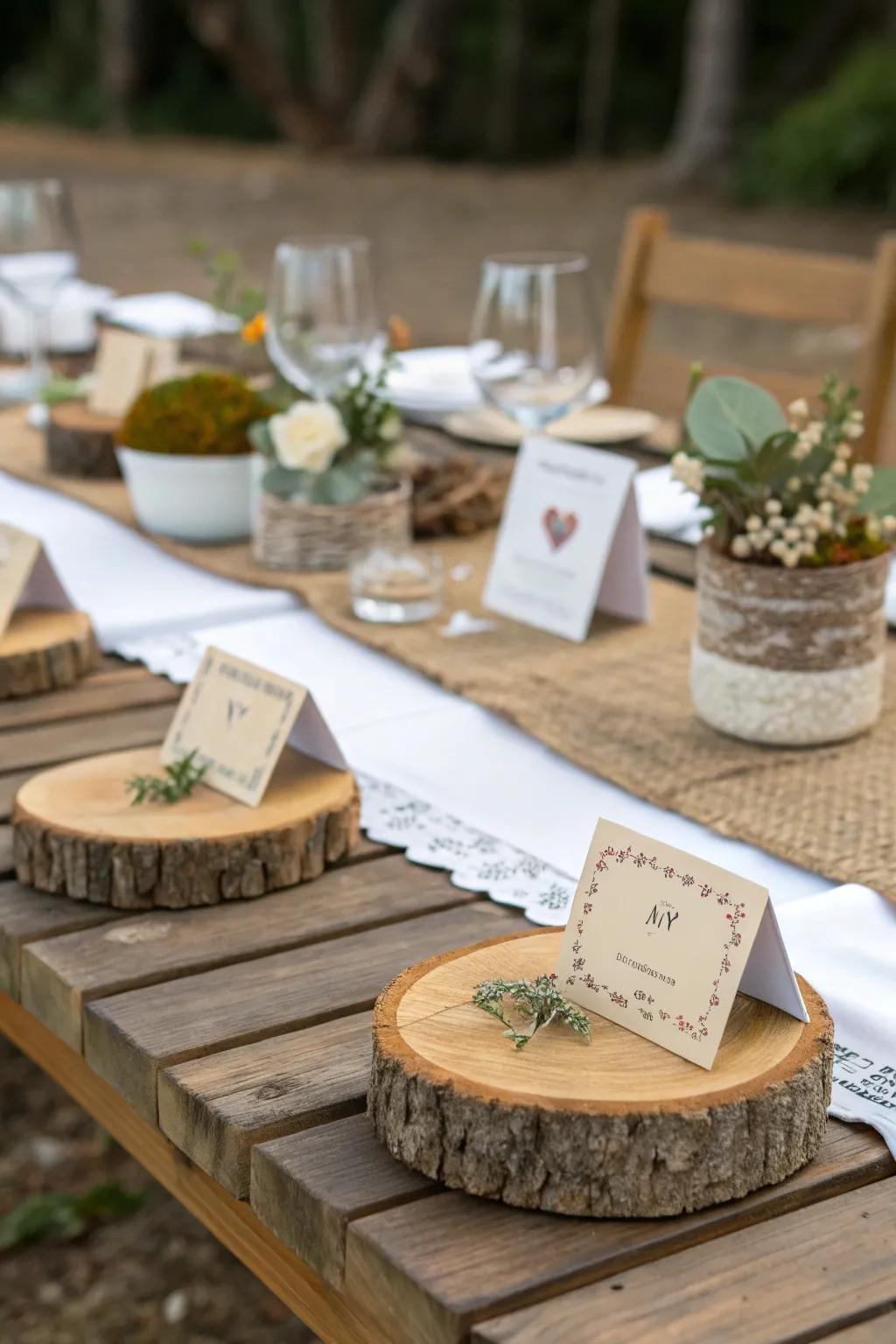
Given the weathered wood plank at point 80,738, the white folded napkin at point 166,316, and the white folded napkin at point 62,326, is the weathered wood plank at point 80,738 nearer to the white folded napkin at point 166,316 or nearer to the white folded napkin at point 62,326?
the white folded napkin at point 166,316

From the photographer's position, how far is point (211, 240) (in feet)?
27.6

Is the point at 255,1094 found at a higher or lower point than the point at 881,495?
lower

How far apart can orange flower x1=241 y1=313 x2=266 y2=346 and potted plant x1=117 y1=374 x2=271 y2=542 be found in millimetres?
49

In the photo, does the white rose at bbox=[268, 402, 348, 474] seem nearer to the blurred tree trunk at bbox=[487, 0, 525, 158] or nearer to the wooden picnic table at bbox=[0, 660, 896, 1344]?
the wooden picnic table at bbox=[0, 660, 896, 1344]

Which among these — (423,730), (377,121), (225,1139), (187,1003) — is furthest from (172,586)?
(377,121)

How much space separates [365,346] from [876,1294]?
127cm

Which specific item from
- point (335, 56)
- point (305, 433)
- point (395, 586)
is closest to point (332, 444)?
point (305, 433)

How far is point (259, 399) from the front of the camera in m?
1.80

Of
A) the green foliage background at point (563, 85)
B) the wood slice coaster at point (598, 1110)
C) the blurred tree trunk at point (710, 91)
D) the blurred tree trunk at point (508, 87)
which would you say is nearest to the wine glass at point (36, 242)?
the wood slice coaster at point (598, 1110)

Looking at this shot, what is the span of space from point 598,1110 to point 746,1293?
94mm

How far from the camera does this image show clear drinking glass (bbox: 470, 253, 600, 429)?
1672 mm

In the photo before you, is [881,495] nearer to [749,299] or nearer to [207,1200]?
[207,1200]

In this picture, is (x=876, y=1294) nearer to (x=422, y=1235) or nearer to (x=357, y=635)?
(x=422, y=1235)

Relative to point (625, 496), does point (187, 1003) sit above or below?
below
